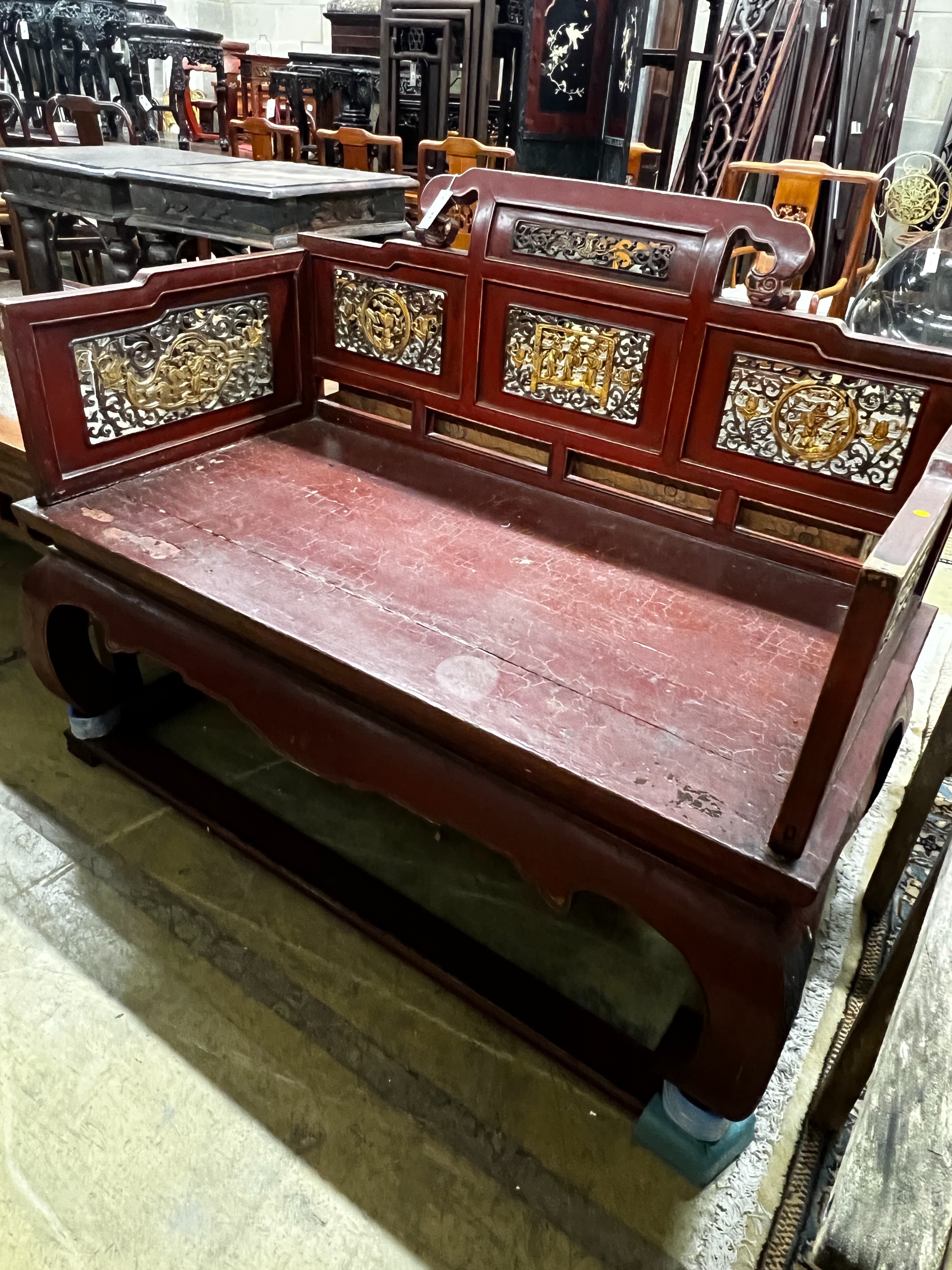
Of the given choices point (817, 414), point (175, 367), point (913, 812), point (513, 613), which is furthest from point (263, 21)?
point (913, 812)

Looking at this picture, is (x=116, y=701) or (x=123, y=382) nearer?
(x=123, y=382)

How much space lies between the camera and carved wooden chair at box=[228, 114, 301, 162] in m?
4.19

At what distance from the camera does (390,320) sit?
171 centimetres

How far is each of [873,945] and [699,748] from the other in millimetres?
765

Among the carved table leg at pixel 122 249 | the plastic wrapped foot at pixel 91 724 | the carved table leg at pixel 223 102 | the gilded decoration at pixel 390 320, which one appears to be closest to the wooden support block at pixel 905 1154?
the gilded decoration at pixel 390 320

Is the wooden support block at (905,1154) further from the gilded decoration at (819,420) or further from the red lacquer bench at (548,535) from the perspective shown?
the gilded decoration at (819,420)

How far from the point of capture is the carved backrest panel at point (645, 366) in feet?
4.26

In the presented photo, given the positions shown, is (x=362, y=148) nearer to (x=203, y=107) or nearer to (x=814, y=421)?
(x=203, y=107)

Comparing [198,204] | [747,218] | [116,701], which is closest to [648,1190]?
[116,701]

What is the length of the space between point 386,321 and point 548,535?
23.1 inches

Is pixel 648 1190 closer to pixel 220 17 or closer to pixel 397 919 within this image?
pixel 397 919

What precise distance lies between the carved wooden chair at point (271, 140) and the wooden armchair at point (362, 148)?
5.7 inches

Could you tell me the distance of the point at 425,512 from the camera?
5.06 ft

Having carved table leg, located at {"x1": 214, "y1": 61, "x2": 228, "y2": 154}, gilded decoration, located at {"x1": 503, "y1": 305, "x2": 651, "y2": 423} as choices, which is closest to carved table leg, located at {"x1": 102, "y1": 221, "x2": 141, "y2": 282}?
gilded decoration, located at {"x1": 503, "y1": 305, "x2": 651, "y2": 423}
